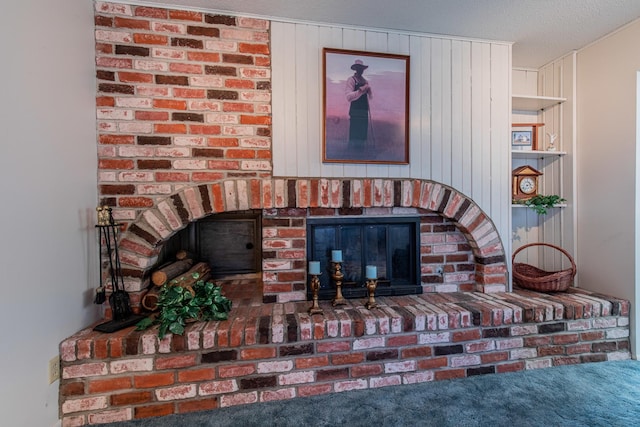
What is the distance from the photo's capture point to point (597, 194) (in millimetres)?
2092

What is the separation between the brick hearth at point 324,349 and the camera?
4.56 ft

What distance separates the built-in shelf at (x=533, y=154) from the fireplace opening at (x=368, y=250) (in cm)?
106

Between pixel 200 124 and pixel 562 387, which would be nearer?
pixel 562 387

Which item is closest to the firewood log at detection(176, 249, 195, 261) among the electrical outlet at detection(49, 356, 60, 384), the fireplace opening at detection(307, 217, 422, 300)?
the electrical outlet at detection(49, 356, 60, 384)

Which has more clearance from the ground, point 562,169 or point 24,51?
point 24,51

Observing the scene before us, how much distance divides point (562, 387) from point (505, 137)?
163 centimetres

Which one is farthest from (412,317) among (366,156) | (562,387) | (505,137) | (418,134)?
(505,137)

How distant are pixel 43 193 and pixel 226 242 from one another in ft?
4.05

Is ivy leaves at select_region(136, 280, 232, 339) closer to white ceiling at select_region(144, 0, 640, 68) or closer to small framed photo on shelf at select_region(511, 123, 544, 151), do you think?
white ceiling at select_region(144, 0, 640, 68)

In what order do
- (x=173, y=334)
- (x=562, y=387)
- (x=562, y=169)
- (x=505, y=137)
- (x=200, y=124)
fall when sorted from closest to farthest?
(x=173, y=334) < (x=562, y=387) < (x=200, y=124) < (x=505, y=137) < (x=562, y=169)

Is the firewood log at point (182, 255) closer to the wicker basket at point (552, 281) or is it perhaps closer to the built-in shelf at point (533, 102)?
the wicker basket at point (552, 281)

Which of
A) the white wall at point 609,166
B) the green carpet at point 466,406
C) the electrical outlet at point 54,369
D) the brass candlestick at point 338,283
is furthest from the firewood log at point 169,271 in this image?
the white wall at point 609,166

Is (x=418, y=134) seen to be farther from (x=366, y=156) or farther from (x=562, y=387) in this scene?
(x=562, y=387)

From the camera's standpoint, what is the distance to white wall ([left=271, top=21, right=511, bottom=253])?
1808 mm
